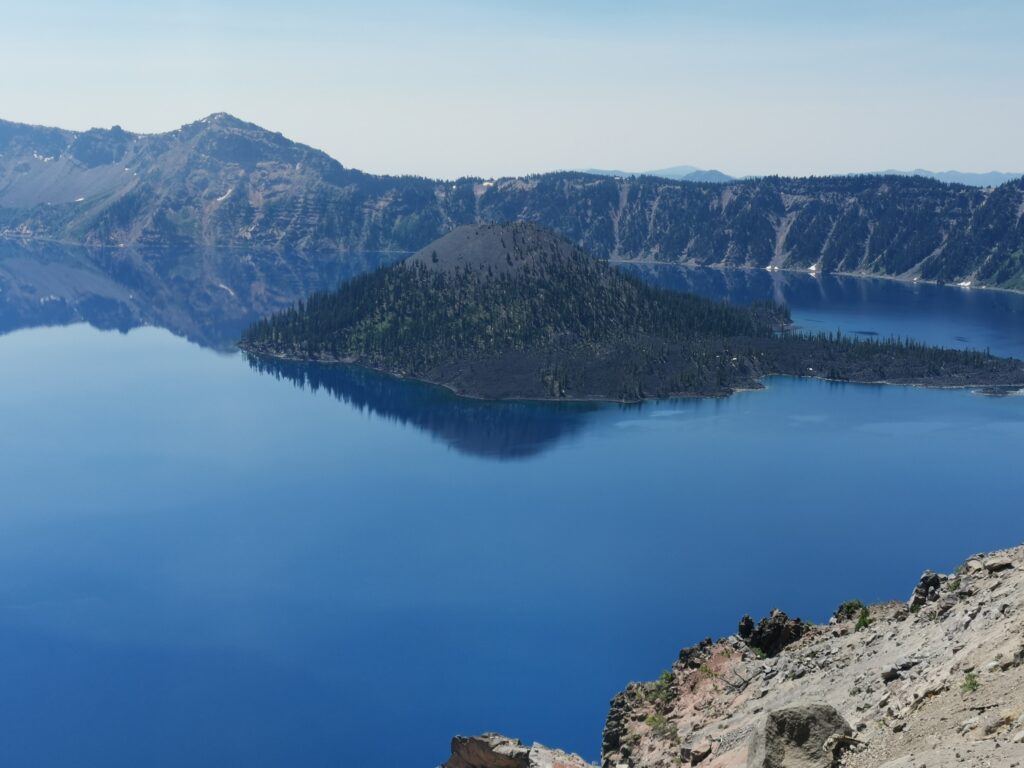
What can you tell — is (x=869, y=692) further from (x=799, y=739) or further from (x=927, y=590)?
(x=927, y=590)

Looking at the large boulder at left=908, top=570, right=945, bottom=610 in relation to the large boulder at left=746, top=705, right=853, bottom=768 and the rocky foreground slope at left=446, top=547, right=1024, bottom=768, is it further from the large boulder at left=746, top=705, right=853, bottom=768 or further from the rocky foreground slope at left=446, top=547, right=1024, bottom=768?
the large boulder at left=746, top=705, right=853, bottom=768

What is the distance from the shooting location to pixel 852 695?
4766cm

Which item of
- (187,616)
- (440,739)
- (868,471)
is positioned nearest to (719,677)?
(440,739)

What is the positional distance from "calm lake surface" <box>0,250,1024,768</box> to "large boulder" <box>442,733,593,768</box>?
98.1ft

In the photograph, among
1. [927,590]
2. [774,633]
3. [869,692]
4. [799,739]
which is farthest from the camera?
[774,633]

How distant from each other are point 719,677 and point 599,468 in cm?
12239

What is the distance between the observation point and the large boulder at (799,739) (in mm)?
37656

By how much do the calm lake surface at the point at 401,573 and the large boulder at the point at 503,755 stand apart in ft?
98.1

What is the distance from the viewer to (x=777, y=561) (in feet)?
443

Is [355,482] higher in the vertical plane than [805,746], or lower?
lower

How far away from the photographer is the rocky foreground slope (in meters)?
36.9

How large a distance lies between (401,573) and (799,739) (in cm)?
9781

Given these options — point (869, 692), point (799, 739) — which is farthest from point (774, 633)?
point (799, 739)

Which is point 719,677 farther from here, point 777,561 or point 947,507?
point 947,507
